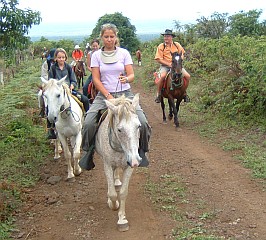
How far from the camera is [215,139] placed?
30.0 ft

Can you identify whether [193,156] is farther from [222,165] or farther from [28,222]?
[28,222]

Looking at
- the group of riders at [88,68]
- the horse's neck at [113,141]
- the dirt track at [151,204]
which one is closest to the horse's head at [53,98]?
the group of riders at [88,68]

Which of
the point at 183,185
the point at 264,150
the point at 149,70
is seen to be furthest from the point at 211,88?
the point at 149,70

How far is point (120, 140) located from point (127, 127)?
0.25 m

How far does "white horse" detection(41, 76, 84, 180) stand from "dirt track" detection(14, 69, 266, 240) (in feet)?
1.99

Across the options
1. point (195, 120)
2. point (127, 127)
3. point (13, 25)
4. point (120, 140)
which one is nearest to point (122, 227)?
point (120, 140)

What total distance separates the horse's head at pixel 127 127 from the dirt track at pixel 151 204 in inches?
51.5

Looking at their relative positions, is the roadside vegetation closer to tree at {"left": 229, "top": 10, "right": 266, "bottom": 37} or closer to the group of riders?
the group of riders

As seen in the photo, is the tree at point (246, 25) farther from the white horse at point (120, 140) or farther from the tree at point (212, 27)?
the white horse at point (120, 140)

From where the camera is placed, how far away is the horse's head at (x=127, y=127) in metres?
4.27

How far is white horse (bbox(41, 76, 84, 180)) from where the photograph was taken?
6.20 m

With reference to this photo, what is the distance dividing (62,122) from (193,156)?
9.55 ft

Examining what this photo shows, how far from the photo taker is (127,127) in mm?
4352

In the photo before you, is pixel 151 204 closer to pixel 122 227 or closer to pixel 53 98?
pixel 122 227
